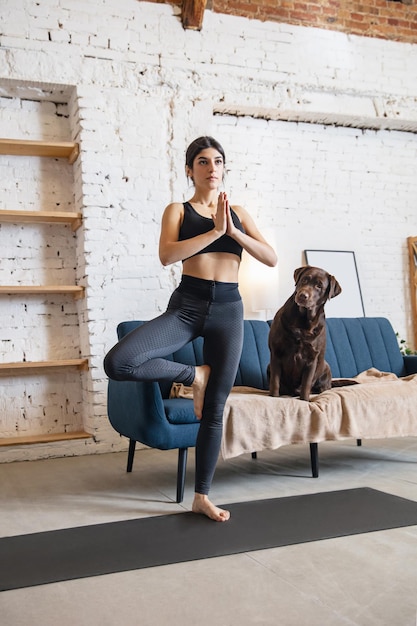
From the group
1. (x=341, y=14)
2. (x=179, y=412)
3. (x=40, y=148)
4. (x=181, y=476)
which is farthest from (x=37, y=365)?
(x=341, y=14)

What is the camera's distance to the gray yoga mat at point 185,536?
220cm

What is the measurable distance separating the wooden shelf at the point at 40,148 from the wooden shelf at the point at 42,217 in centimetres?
45

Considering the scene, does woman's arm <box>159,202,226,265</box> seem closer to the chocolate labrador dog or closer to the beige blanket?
the beige blanket

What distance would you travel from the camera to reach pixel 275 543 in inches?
93.8

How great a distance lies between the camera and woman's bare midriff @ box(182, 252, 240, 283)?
9.28ft

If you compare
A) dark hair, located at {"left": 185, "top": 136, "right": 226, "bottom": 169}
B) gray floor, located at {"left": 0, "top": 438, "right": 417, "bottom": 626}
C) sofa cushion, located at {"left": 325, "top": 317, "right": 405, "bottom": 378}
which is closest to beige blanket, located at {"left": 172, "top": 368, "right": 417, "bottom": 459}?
gray floor, located at {"left": 0, "top": 438, "right": 417, "bottom": 626}

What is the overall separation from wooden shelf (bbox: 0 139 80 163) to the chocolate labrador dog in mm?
2098

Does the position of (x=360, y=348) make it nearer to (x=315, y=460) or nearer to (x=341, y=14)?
(x=315, y=460)

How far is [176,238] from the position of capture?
2.86 metres

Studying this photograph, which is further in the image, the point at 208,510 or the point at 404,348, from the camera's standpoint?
the point at 404,348

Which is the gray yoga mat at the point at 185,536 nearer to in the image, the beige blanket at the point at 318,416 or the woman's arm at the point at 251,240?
the beige blanket at the point at 318,416

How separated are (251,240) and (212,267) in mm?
202

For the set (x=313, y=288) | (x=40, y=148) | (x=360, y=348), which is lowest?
(x=360, y=348)

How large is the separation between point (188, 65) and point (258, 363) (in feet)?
8.31
